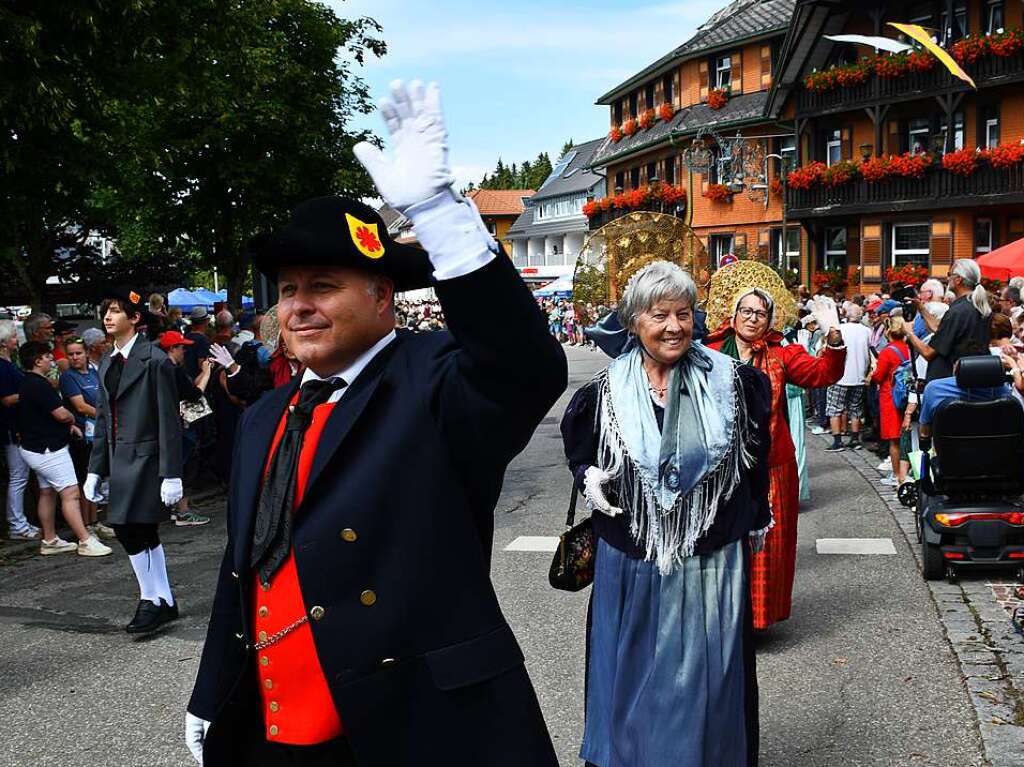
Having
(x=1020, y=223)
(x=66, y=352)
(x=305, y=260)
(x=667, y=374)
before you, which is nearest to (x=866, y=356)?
(x=66, y=352)

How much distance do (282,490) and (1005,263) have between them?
42.3 ft

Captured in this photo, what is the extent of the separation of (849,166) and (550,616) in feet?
84.0

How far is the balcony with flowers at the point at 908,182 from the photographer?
25625 millimetres

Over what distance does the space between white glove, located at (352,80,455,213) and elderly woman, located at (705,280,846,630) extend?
161 inches

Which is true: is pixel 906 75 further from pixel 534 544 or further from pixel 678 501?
pixel 678 501

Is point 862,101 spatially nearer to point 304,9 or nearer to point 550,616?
point 304,9

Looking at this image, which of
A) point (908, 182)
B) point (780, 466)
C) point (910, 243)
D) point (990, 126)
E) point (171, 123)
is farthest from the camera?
point (910, 243)

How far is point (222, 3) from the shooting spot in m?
11.2

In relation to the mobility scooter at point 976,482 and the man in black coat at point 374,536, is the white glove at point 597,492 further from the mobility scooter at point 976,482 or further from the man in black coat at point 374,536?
the mobility scooter at point 976,482

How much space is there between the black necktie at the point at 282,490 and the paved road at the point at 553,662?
2.66 m

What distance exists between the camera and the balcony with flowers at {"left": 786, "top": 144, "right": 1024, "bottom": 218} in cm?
2562

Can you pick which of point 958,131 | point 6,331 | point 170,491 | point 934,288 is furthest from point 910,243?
point 170,491

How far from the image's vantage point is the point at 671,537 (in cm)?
404

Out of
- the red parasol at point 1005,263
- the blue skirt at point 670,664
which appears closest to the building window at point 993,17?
the red parasol at point 1005,263
